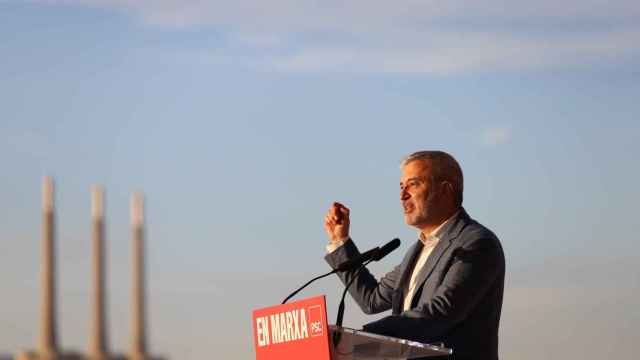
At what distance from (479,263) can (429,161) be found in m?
0.34

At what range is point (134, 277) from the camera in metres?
24.8

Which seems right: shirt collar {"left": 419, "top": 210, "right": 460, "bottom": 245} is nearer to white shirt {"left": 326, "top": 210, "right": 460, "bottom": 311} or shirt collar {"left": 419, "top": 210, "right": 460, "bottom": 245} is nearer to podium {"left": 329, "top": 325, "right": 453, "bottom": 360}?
white shirt {"left": 326, "top": 210, "right": 460, "bottom": 311}

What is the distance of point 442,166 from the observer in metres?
3.58

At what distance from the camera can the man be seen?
326 cm

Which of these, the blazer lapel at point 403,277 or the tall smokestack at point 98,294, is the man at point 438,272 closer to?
the blazer lapel at point 403,277

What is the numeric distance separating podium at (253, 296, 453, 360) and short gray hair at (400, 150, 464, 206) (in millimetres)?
565

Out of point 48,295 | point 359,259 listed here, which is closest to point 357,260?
point 359,259

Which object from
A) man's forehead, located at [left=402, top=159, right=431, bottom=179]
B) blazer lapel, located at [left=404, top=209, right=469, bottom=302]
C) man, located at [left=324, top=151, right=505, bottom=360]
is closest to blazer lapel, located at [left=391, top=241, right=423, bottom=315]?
man, located at [left=324, top=151, right=505, bottom=360]

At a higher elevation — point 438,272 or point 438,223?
point 438,223

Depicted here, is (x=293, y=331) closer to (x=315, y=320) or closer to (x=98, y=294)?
(x=315, y=320)

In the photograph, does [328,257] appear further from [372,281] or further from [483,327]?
[483,327]

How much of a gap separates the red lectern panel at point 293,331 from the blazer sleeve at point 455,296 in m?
0.13

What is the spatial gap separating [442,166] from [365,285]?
471mm

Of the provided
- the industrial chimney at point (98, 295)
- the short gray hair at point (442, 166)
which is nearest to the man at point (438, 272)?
the short gray hair at point (442, 166)
